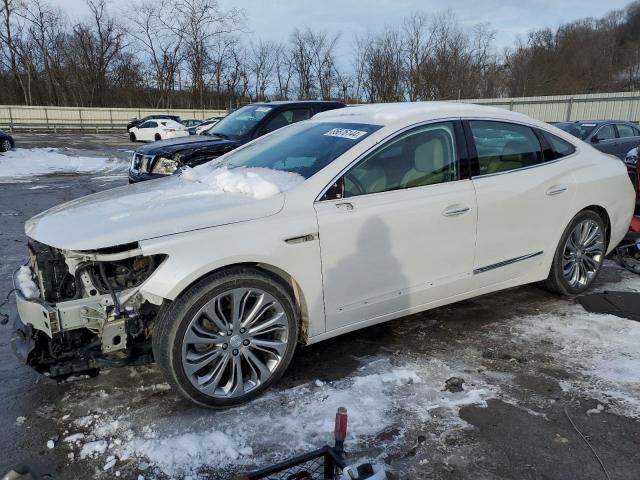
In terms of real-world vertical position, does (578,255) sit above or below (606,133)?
below

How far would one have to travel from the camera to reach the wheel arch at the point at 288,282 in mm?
2867

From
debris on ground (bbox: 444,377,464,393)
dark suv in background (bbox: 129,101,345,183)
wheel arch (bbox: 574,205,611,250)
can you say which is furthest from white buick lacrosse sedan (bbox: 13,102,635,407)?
dark suv in background (bbox: 129,101,345,183)

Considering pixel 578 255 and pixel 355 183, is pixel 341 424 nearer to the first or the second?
pixel 355 183

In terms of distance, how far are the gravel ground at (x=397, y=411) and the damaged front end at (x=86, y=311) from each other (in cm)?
35

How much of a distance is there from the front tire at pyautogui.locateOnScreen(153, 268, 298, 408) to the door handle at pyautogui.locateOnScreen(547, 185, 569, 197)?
2.42 meters

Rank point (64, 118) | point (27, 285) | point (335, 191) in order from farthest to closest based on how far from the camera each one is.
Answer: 1. point (64, 118)
2. point (335, 191)
3. point (27, 285)

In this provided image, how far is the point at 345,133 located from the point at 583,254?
2.55 m

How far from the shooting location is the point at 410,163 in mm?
3559

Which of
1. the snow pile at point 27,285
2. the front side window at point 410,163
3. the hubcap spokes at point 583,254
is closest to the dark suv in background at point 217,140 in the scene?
the snow pile at point 27,285

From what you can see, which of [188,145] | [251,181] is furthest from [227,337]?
[188,145]

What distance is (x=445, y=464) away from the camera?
2.52 metres

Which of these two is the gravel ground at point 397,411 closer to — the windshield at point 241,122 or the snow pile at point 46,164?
the windshield at point 241,122

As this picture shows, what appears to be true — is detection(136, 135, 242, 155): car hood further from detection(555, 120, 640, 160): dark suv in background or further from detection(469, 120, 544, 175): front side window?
detection(555, 120, 640, 160): dark suv in background

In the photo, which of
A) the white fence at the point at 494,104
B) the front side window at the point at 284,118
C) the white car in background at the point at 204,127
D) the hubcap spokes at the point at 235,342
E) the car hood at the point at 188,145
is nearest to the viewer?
the hubcap spokes at the point at 235,342
